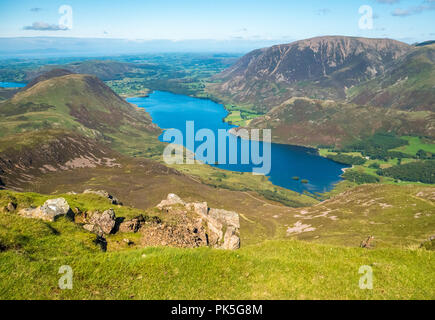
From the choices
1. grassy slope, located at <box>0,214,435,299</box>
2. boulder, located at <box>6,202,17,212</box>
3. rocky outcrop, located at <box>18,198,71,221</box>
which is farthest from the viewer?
boulder, located at <box>6,202,17,212</box>

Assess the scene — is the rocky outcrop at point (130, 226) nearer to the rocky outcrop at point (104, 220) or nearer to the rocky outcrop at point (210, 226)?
the rocky outcrop at point (104, 220)

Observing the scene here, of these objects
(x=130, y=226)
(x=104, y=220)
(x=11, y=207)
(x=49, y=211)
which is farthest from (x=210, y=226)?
(x=11, y=207)

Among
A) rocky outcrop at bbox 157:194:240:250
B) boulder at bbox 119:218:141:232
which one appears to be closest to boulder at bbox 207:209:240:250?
rocky outcrop at bbox 157:194:240:250

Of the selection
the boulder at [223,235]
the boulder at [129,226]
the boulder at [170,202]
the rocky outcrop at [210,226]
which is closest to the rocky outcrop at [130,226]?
the boulder at [129,226]

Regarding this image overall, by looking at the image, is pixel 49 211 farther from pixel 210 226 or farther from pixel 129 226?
pixel 210 226

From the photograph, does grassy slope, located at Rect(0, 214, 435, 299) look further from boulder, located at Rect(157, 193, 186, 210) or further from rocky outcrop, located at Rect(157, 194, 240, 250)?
boulder, located at Rect(157, 193, 186, 210)

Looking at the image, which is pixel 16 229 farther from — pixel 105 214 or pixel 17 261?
pixel 105 214
